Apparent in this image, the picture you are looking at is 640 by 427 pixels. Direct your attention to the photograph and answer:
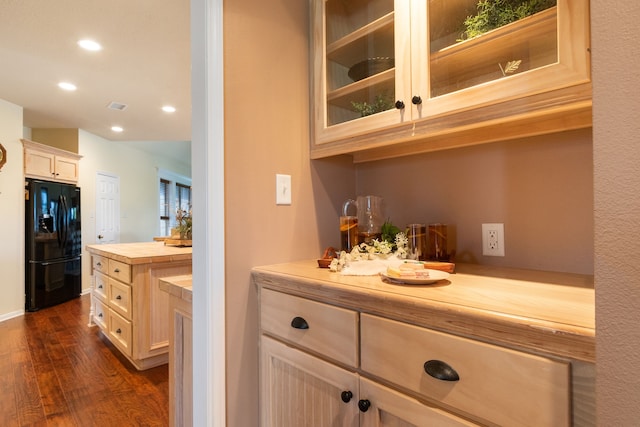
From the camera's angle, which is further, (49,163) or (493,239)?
(49,163)

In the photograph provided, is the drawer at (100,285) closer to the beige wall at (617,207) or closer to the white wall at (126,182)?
the white wall at (126,182)

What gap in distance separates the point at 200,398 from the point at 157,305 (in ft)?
5.41

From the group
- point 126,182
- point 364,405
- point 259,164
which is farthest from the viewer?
point 126,182

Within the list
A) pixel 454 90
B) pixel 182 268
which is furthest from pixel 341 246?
pixel 182 268

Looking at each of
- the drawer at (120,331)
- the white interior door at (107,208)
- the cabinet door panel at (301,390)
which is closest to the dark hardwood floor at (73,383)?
the drawer at (120,331)

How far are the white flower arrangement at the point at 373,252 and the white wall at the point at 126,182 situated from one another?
5.74 m

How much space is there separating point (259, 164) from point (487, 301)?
0.88 meters

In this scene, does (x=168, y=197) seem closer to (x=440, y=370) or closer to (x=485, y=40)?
(x=485, y=40)

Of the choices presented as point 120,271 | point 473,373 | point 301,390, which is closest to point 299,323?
point 301,390

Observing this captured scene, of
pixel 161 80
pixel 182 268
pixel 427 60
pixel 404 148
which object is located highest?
pixel 161 80

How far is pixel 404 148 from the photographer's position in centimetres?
137

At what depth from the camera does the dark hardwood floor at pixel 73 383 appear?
195cm

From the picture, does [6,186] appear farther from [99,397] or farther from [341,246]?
[341,246]

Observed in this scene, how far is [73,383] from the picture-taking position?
2344 millimetres
